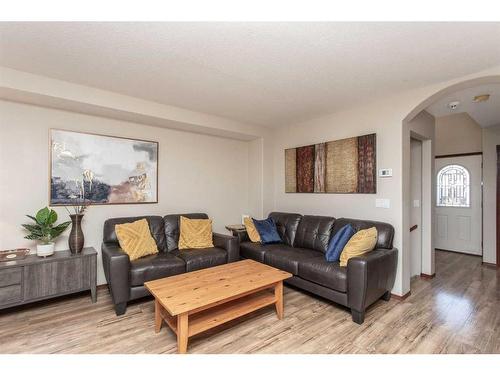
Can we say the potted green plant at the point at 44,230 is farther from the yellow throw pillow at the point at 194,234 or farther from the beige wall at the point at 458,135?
the beige wall at the point at 458,135

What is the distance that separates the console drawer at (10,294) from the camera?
2270mm

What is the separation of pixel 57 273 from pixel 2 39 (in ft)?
6.90

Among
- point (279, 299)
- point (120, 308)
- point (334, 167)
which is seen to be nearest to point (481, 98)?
point (334, 167)

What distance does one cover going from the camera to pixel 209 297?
75.7 inches

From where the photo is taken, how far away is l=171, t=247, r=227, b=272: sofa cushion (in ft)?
9.46

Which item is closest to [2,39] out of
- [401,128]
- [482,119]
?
[401,128]

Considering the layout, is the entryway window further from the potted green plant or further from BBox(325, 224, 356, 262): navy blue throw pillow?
the potted green plant

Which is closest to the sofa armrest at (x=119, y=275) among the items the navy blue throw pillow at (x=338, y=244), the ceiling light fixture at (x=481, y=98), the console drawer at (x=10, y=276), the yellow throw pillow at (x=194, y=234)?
the console drawer at (x=10, y=276)

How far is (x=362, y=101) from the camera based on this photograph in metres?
3.18

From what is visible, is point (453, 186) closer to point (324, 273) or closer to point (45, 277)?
point (324, 273)

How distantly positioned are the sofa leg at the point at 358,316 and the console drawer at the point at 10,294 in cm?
318

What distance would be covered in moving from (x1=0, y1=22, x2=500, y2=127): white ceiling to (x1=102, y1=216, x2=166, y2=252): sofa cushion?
1556 millimetres

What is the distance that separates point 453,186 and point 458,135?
3.32ft
